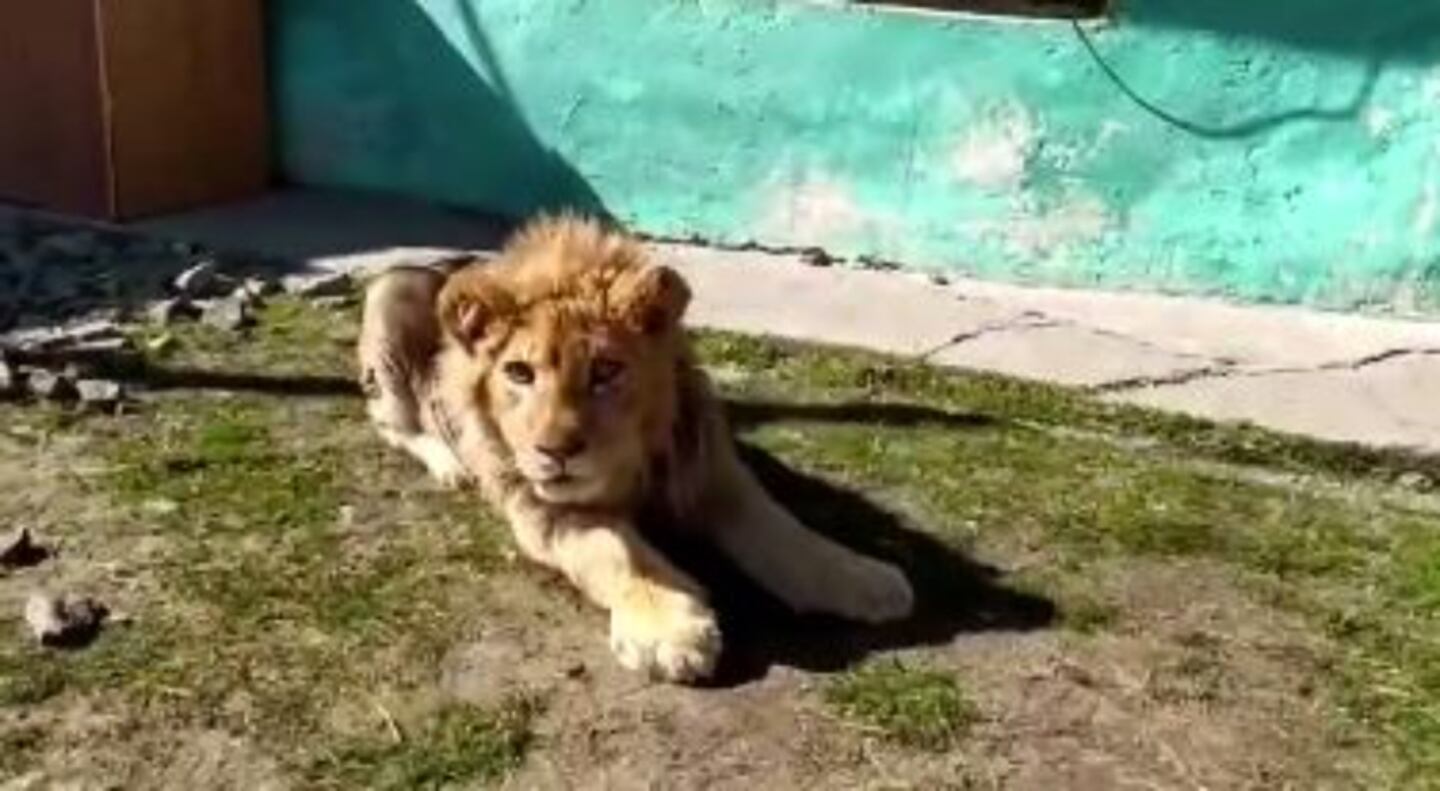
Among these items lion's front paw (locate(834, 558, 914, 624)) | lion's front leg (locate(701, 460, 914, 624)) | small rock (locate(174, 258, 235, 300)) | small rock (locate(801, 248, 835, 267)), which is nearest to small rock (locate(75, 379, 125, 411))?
small rock (locate(174, 258, 235, 300))

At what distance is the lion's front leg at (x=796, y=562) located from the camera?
15.7 feet

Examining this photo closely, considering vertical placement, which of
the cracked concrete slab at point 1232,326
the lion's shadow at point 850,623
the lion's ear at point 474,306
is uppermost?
the lion's ear at point 474,306

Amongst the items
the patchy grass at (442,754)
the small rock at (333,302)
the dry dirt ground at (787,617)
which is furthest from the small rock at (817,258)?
the patchy grass at (442,754)

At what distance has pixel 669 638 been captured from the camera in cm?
447

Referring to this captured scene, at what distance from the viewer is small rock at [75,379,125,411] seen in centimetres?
614

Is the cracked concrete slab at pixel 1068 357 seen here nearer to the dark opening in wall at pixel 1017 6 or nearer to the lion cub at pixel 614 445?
the dark opening in wall at pixel 1017 6

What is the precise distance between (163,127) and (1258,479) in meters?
A: 4.07

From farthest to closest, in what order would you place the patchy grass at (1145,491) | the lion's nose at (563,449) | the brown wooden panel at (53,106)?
the brown wooden panel at (53,106) → the patchy grass at (1145,491) → the lion's nose at (563,449)

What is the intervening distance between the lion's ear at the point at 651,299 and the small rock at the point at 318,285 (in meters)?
2.61

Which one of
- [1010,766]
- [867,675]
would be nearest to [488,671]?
[867,675]

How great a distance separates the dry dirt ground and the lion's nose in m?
0.37

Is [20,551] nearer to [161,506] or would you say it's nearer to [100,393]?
[161,506]

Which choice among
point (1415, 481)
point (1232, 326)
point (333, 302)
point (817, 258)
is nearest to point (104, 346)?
point (333, 302)

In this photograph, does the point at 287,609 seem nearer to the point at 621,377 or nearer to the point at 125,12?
the point at 621,377
